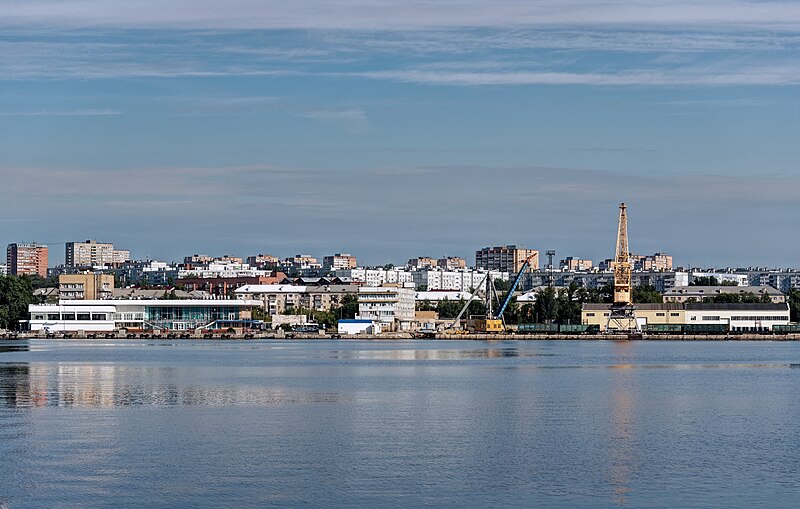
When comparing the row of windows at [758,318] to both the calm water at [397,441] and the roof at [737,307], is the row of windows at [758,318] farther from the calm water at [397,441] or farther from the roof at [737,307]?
the calm water at [397,441]

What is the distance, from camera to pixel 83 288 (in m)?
126

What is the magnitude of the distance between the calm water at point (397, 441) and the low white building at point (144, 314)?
Result: 7001 cm

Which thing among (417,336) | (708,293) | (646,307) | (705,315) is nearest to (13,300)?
(417,336)

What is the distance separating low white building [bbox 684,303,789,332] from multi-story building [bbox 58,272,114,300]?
5653cm

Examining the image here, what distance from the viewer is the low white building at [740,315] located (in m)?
109

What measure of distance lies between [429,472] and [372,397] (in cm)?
1381

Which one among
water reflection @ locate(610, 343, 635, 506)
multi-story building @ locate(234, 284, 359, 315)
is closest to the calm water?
water reflection @ locate(610, 343, 635, 506)

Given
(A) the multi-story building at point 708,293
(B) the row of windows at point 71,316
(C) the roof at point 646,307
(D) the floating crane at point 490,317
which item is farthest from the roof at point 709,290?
(B) the row of windows at point 71,316

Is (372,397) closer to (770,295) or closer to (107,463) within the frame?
(107,463)

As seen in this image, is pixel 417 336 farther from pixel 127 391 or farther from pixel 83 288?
pixel 127 391

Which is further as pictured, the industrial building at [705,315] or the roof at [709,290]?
the roof at [709,290]

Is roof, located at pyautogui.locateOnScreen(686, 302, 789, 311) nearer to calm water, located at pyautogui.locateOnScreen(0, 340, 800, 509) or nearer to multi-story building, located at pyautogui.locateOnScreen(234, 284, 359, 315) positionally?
multi-story building, located at pyautogui.locateOnScreen(234, 284, 359, 315)

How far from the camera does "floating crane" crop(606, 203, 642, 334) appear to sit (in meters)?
103

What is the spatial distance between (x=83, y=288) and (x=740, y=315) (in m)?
62.8
